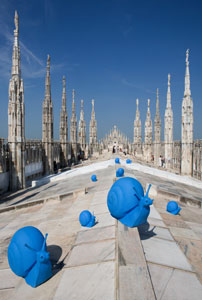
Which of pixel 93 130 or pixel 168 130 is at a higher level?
pixel 93 130

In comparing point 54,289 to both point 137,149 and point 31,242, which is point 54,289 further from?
point 137,149

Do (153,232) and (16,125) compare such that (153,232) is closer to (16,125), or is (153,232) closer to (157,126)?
(16,125)

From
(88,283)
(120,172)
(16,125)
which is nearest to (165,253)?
(88,283)

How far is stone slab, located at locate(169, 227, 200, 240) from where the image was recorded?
520 centimetres

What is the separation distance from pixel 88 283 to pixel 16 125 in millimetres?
14203

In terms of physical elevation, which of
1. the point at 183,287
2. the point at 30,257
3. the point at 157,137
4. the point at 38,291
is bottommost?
the point at 38,291

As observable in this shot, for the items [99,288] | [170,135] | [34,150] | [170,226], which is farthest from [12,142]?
[170,135]

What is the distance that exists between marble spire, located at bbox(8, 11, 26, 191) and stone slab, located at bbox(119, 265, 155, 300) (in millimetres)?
Result: 13582

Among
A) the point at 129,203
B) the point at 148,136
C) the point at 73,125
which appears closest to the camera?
the point at 129,203

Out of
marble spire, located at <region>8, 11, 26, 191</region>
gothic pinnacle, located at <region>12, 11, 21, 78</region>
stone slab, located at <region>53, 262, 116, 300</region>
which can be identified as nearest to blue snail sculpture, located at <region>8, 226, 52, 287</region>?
stone slab, located at <region>53, 262, 116, 300</region>

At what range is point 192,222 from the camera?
638 cm

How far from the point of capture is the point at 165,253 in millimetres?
4141

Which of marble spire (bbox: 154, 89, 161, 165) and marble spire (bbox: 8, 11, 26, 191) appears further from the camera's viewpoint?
marble spire (bbox: 154, 89, 161, 165)

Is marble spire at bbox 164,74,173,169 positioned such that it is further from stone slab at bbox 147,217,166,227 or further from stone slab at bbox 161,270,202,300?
stone slab at bbox 161,270,202,300
